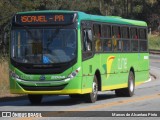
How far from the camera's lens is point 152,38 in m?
84.9

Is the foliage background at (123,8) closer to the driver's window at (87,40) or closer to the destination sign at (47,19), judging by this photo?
the driver's window at (87,40)

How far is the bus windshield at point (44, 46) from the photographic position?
19000 mm

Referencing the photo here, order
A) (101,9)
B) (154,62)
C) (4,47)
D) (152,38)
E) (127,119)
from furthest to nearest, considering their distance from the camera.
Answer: (101,9)
(152,38)
(154,62)
(4,47)
(127,119)

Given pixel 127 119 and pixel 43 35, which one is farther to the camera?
pixel 43 35

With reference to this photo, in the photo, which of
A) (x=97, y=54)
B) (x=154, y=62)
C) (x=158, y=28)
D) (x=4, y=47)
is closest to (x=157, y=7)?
(x=158, y=28)

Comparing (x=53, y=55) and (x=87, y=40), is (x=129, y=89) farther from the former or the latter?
(x=53, y=55)

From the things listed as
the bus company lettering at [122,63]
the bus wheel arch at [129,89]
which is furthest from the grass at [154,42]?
the bus company lettering at [122,63]

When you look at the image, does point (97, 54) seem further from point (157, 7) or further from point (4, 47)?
point (157, 7)

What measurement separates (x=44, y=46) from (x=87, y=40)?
58.4 inches

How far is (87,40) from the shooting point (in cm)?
1977

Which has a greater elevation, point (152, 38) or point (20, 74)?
point (20, 74)

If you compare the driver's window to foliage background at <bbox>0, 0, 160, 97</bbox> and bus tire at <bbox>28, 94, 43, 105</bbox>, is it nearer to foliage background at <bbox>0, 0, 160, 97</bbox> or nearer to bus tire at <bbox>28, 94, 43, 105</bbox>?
bus tire at <bbox>28, 94, 43, 105</bbox>

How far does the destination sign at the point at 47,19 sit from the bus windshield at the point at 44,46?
10.0 inches

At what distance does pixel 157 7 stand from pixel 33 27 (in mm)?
74700
